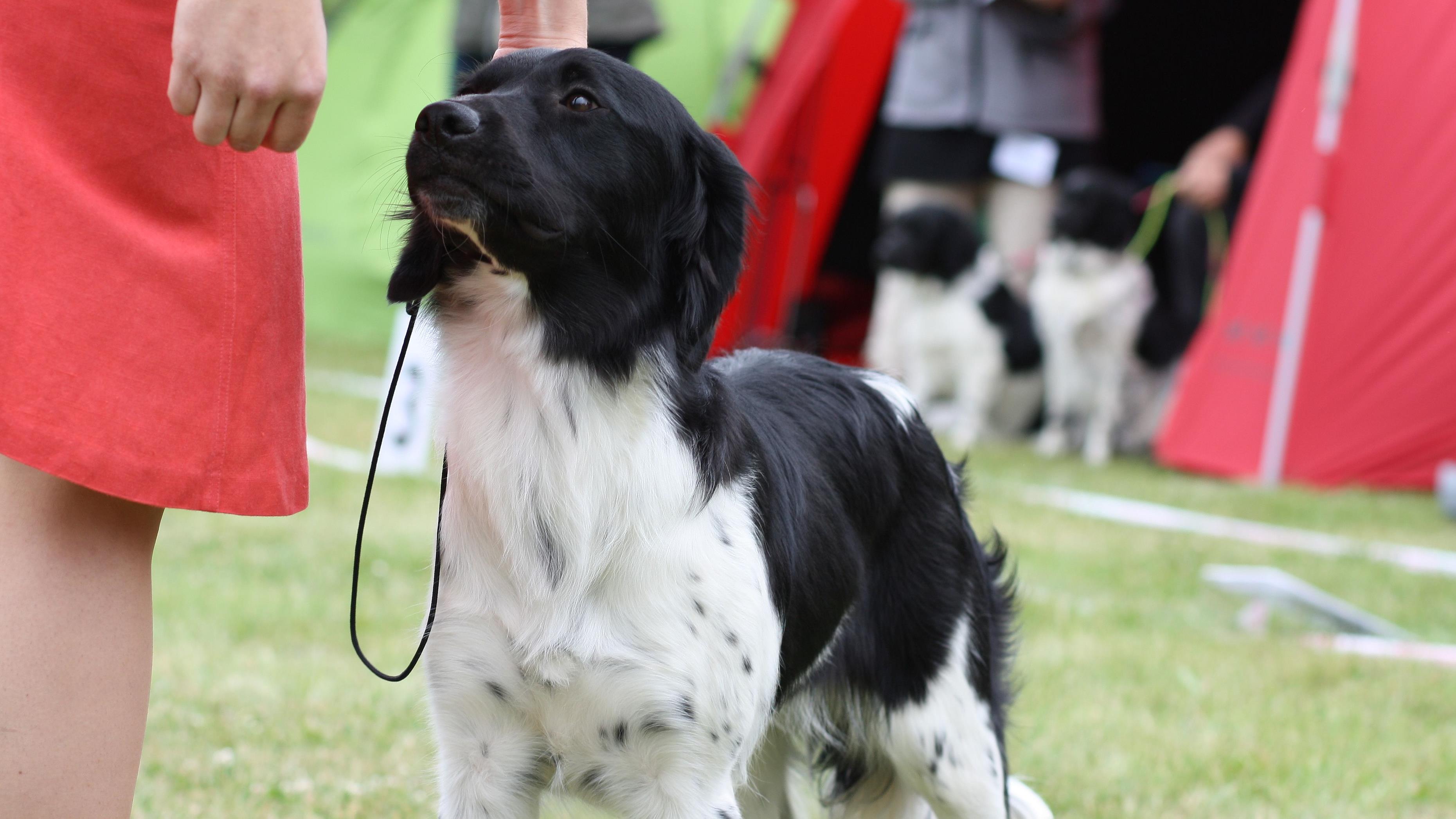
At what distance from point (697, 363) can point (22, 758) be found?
35.2 inches

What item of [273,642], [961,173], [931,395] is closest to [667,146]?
[273,642]

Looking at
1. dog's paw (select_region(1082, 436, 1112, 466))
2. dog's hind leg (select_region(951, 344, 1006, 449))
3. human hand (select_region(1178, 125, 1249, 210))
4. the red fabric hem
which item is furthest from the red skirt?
human hand (select_region(1178, 125, 1249, 210))

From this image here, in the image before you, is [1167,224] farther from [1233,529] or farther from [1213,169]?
[1233,529]

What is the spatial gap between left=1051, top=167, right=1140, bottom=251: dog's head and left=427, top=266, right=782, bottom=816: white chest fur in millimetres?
6651

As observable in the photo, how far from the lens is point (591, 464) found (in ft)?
5.96

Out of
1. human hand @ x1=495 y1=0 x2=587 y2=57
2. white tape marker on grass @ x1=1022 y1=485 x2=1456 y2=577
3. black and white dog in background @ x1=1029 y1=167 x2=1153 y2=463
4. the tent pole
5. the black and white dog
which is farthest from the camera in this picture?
black and white dog in background @ x1=1029 y1=167 x2=1153 y2=463

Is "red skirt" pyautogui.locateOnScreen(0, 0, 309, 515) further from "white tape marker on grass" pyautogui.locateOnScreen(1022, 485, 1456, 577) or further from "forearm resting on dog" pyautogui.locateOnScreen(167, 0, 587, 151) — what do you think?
"white tape marker on grass" pyautogui.locateOnScreen(1022, 485, 1456, 577)

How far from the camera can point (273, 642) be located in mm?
3664

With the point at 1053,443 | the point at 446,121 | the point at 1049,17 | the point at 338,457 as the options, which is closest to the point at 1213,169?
the point at 1049,17

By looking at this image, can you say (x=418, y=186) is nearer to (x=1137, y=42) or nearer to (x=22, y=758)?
(x=22, y=758)

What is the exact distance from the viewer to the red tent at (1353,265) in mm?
6312

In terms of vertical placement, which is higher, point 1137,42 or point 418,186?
point 418,186

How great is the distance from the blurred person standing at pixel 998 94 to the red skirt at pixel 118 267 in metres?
6.65

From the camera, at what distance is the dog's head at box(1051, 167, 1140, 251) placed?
8.06 meters
